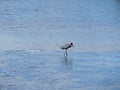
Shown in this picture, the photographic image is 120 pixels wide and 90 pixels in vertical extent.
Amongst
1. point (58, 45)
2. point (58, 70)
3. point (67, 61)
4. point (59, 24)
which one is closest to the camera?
point (58, 70)

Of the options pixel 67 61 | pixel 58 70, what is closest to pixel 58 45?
pixel 67 61

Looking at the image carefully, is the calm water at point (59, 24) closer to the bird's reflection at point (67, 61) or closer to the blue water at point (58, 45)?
the blue water at point (58, 45)

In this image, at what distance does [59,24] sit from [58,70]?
7.56 ft

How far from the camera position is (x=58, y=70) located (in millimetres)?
5469

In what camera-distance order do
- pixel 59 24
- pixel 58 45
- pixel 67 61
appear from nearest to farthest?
pixel 67 61 < pixel 58 45 < pixel 59 24

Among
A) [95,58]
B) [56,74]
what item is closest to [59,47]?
[95,58]

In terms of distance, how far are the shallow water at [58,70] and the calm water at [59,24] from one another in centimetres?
35

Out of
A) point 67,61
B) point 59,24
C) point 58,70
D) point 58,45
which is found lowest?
point 58,70

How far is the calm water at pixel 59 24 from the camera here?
6.52m

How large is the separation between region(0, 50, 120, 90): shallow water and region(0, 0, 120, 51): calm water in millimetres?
350

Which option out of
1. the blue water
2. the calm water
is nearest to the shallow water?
the blue water

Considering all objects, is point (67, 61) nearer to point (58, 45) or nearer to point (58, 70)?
point (58, 70)

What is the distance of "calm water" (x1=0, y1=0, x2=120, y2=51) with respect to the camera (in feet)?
21.4

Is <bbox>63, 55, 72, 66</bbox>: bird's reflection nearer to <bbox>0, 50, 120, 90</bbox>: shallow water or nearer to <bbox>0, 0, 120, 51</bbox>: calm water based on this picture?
<bbox>0, 50, 120, 90</bbox>: shallow water
